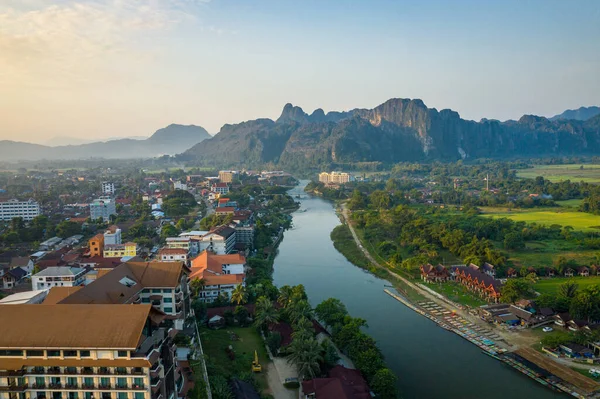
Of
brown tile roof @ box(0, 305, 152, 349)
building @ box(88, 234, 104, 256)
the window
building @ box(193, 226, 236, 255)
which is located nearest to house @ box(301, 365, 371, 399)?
brown tile roof @ box(0, 305, 152, 349)

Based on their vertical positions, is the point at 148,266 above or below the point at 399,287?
above

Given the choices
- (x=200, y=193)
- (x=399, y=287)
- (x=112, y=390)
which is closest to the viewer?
(x=112, y=390)

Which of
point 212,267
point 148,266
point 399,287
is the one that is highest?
point 148,266

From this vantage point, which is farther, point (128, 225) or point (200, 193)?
point (200, 193)

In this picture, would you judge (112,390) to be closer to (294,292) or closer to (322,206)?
(294,292)

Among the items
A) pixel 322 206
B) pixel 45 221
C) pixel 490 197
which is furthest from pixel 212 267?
pixel 490 197

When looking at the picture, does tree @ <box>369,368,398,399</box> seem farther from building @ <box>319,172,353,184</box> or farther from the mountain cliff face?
the mountain cliff face

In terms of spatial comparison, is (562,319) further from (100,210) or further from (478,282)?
(100,210)
